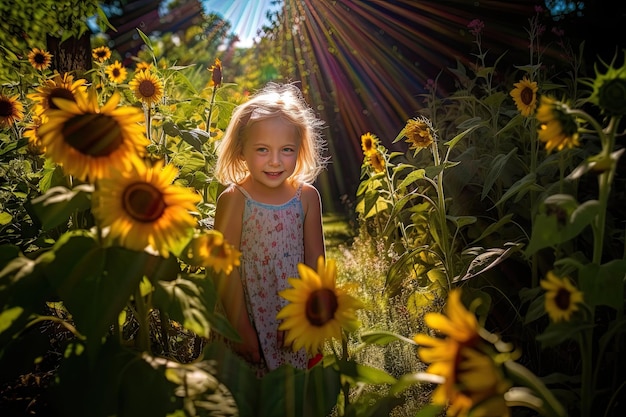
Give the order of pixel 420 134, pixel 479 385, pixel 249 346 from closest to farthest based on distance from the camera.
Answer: pixel 479 385, pixel 249 346, pixel 420 134

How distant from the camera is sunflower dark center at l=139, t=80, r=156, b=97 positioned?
2.47m

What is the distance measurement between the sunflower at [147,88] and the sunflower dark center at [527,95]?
1.47 meters

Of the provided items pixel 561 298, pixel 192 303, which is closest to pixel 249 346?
pixel 192 303

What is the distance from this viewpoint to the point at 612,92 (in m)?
0.97

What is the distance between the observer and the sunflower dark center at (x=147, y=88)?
8.11ft

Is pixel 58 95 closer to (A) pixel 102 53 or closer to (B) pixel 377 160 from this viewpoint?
(B) pixel 377 160

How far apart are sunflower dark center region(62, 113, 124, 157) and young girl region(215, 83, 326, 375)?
3.05ft

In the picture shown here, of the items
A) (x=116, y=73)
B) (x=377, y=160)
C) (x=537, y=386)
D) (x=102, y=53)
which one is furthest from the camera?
(x=102, y=53)

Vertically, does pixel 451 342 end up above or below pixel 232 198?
below

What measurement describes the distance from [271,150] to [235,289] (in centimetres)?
47

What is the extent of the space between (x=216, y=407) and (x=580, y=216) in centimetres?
68

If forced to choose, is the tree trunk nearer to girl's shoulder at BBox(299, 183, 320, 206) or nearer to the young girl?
the young girl

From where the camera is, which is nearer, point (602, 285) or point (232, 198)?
point (602, 285)

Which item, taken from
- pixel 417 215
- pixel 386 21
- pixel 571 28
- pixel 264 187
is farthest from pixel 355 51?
pixel 264 187
